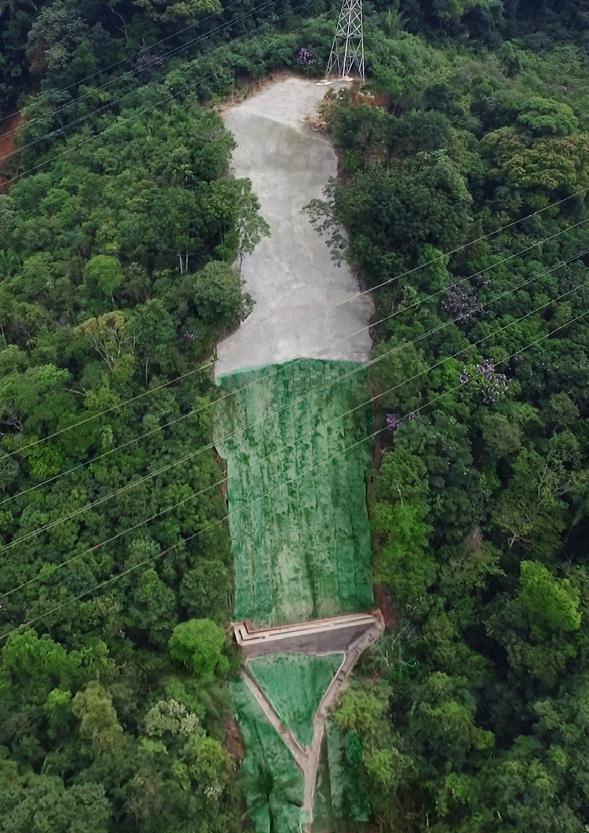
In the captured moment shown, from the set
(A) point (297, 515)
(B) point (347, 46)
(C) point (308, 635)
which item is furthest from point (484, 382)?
(B) point (347, 46)

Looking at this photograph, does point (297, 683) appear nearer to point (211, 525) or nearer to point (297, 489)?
point (211, 525)

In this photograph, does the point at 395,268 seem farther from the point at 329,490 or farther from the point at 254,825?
the point at 254,825

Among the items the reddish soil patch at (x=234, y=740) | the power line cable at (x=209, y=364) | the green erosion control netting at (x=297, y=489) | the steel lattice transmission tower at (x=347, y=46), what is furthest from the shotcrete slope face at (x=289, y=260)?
the reddish soil patch at (x=234, y=740)

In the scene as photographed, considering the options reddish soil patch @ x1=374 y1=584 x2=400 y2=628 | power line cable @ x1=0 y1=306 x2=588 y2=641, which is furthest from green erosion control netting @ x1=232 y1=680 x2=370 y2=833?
power line cable @ x1=0 y1=306 x2=588 y2=641

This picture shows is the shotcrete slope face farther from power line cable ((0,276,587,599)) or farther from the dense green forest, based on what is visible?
power line cable ((0,276,587,599))

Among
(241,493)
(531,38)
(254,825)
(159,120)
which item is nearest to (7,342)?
(241,493)

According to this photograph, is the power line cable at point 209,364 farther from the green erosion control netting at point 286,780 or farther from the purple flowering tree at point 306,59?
the purple flowering tree at point 306,59
